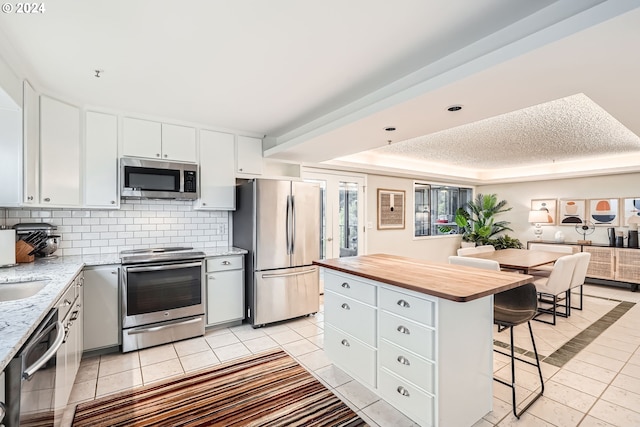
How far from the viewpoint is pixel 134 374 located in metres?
2.66

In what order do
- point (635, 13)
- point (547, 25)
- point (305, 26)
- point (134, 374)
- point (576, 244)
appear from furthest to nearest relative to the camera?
point (576, 244)
point (134, 374)
point (305, 26)
point (547, 25)
point (635, 13)

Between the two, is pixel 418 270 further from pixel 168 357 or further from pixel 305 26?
pixel 168 357

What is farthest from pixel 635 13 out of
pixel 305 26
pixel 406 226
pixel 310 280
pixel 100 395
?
pixel 406 226

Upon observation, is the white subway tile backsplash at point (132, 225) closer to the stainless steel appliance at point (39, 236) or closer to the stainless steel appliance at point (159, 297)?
the stainless steel appliance at point (39, 236)

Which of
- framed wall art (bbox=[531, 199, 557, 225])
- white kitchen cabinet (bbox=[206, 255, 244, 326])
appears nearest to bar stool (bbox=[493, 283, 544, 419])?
white kitchen cabinet (bbox=[206, 255, 244, 326])

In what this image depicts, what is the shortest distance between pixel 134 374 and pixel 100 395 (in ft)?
1.04

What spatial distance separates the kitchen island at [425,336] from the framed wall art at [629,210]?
5.54m

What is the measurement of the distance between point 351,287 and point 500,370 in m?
1.51

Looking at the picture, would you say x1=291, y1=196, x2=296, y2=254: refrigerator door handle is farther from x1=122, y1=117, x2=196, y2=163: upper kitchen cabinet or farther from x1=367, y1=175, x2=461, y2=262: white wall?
x1=367, y1=175, x2=461, y2=262: white wall

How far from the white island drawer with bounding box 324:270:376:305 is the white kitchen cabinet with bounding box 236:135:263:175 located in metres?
1.91

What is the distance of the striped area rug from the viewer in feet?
6.82

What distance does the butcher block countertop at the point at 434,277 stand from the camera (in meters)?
1.78

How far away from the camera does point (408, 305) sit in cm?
197

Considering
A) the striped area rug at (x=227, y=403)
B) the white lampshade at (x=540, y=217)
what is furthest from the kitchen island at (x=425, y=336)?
the white lampshade at (x=540, y=217)
